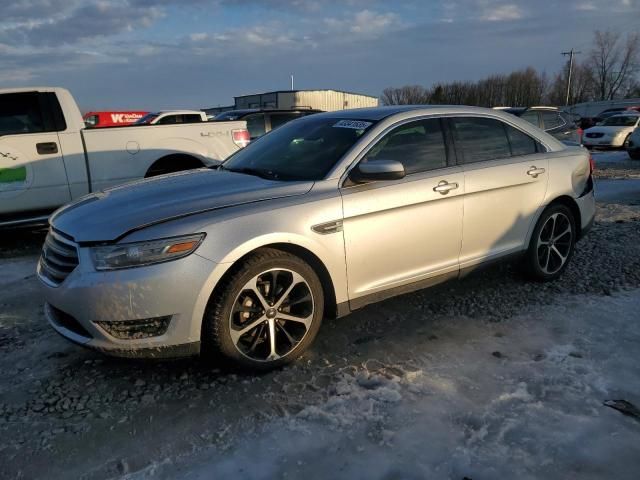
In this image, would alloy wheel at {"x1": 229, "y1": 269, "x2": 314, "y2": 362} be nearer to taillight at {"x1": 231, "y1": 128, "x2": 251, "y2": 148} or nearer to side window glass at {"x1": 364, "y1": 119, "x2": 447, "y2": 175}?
side window glass at {"x1": 364, "y1": 119, "x2": 447, "y2": 175}

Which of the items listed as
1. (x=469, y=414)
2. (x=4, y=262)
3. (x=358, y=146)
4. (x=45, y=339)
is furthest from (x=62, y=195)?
(x=469, y=414)

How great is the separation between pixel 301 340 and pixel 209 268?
0.82m

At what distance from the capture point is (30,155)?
6.18m

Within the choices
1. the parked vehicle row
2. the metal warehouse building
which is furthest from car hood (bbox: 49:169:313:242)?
the metal warehouse building

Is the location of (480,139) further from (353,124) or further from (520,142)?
(353,124)

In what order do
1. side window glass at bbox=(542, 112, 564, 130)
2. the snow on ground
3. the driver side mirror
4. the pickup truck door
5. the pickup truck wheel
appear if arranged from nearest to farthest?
1. the snow on ground
2. the driver side mirror
3. the pickup truck door
4. the pickup truck wheel
5. side window glass at bbox=(542, 112, 564, 130)

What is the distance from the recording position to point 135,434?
8.79 feet

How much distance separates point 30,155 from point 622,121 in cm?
2309

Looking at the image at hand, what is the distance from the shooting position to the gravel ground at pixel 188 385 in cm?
256

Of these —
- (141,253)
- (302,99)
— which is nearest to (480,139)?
(141,253)

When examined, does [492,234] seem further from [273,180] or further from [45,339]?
[45,339]

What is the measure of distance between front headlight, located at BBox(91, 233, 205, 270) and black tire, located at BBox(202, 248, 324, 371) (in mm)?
346

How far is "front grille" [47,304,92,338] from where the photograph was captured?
299 cm

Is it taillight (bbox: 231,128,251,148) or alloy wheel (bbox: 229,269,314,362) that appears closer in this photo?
alloy wheel (bbox: 229,269,314,362)
